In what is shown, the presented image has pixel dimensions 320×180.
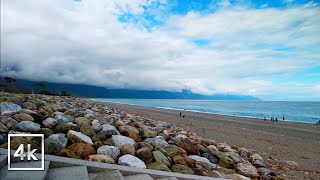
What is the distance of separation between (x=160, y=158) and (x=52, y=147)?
2215 millimetres

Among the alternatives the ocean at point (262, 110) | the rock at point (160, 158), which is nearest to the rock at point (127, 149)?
the rock at point (160, 158)

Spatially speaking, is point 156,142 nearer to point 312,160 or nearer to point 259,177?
point 259,177

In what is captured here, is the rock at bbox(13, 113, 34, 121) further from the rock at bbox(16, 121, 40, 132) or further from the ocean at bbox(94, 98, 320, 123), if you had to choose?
the ocean at bbox(94, 98, 320, 123)

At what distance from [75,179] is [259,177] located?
15.7 ft

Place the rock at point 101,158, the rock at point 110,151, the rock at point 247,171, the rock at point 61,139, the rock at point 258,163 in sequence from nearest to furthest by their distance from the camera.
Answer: the rock at point 101,158 < the rock at point 61,139 < the rock at point 110,151 < the rock at point 247,171 < the rock at point 258,163

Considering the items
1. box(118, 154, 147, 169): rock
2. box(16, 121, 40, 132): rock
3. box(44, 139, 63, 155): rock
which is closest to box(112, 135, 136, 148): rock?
box(118, 154, 147, 169): rock

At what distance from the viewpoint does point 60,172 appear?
372 cm

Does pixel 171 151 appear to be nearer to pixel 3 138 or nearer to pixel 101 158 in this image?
pixel 101 158

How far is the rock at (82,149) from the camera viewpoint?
489cm

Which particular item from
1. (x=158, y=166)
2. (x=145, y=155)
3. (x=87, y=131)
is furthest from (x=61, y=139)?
(x=158, y=166)

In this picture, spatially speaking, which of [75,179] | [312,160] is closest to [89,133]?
[75,179]

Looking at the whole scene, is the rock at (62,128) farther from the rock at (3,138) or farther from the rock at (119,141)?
the rock at (3,138)

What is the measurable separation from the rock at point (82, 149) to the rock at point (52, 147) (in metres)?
0.30

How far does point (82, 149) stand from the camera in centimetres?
500
